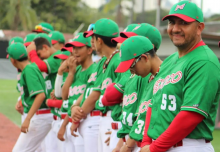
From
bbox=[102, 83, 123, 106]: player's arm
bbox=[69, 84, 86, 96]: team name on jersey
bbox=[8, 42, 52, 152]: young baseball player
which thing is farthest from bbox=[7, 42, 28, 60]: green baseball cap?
bbox=[102, 83, 123, 106]: player's arm

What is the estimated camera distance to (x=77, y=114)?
480 centimetres

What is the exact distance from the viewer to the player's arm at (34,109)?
18.5 feet

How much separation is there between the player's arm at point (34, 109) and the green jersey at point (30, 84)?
62 mm

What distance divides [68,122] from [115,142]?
1.44m

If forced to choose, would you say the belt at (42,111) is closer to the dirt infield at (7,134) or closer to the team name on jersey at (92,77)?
the team name on jersey at (92,77)

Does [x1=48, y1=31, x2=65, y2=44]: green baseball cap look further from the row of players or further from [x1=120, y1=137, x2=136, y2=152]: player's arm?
[x1=120, y1=137, x2=136, y2=152]: player's arm

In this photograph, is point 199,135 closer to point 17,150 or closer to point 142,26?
point 142,26

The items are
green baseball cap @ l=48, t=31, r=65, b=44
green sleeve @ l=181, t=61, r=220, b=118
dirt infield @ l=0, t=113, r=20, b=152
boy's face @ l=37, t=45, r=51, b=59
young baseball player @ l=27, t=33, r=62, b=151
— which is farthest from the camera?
dirt infield @ l=0, t=113, r=20, b=152

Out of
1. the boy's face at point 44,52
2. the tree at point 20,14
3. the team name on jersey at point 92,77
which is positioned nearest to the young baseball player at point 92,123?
the team name on jersey at point 92,77

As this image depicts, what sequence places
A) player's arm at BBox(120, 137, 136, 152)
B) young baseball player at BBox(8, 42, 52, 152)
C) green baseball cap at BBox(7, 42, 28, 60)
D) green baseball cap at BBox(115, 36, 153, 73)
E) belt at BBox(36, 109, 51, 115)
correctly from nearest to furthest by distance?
green baseball cap at BBox(115, 36, 153, 73) → player's arm at BBox(120, 137, 136, 152) → young baseball player at BBox(8, 42, 52, 152) → green baseball cap at BBox(7, 42, 28, 60) → belt at BBox(36, 109, 51, 115)

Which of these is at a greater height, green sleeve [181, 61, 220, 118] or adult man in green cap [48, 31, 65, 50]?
green sleeve [181, 61, 220, 118]

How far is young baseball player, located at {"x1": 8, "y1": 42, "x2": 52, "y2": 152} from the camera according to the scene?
577 cm

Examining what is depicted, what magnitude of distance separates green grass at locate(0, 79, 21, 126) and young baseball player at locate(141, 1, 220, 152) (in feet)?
27.8

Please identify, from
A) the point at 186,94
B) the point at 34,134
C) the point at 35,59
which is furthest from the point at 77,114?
the point at 186,94
